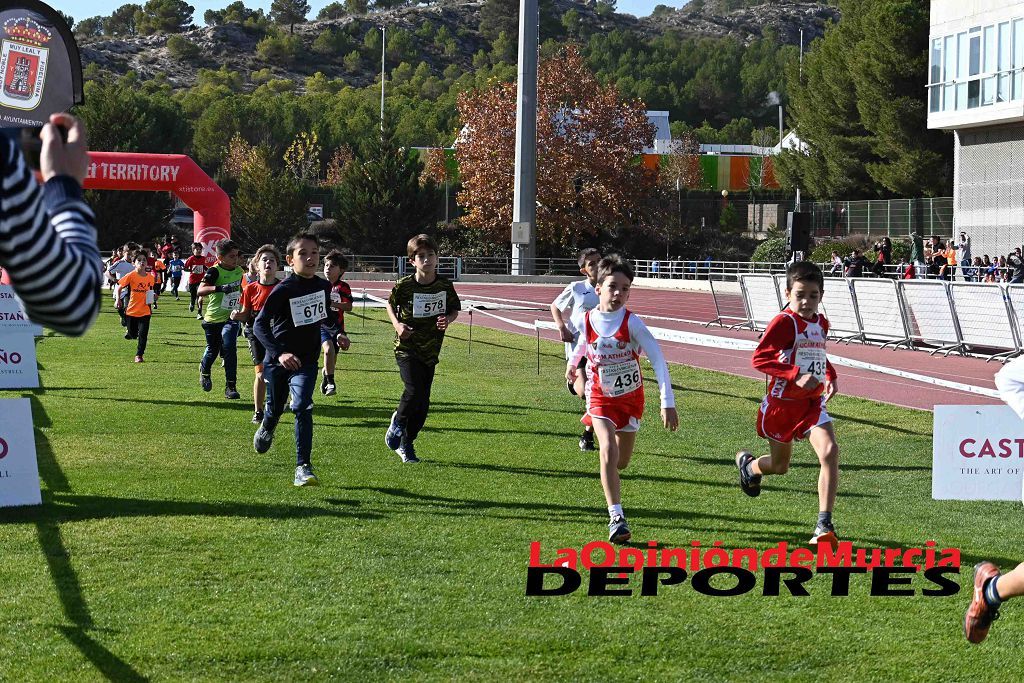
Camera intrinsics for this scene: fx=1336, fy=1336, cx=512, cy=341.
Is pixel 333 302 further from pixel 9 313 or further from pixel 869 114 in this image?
pixel 869 114

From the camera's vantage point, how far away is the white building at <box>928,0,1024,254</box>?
143 feet

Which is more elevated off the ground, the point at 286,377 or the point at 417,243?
the point at 417,243

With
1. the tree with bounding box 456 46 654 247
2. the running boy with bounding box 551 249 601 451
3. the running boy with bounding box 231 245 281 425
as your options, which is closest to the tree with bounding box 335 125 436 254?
the tree with bounding box 456 46 654 247

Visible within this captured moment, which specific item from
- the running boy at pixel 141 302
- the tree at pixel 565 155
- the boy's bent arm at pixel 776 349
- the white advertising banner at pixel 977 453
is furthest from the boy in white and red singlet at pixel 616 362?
the tree at pixel 565 155

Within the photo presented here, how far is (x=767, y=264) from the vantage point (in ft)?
182

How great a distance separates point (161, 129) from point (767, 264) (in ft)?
145

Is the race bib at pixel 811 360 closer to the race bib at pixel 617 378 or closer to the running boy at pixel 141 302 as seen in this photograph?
the race bib at pixel 617 378

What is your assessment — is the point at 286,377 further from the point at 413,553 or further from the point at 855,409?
the point at 855,409

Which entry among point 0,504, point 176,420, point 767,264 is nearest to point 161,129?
point 767,264

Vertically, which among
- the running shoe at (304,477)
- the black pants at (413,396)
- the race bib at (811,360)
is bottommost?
the running shoe at (304,477)

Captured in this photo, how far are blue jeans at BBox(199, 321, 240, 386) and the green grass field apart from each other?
1478 millimetres

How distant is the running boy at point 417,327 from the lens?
11.8m

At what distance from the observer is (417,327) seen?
465 inches

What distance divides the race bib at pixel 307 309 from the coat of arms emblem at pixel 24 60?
21508mm
